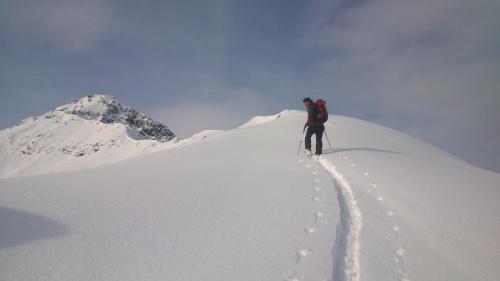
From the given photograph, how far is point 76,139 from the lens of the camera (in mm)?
135375

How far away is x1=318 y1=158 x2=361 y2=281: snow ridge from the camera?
13.8 feet

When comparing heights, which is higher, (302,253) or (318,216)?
(318,216)

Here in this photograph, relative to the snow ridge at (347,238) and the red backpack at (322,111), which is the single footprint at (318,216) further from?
the red backpack at (322,111)

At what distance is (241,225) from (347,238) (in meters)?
1.83

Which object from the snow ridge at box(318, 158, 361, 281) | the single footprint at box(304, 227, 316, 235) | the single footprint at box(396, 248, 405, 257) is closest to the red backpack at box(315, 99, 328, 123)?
the snow ridge at box(318, 158, 361, 281)

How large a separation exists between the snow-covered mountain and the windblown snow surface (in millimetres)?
82027

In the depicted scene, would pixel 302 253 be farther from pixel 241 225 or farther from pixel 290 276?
pixel 241 225

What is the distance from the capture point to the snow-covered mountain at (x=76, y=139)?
Result: 105 metres

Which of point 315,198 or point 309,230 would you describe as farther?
point 315,198

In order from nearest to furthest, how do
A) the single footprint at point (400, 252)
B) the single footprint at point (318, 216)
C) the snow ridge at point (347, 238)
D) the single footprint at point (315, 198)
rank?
1. the snow ridge at point (347, 238)
2. the single footprint at point (400, 252)
3. the single footprint at point (318, 216)
4. the single footprint at point (315, 198)

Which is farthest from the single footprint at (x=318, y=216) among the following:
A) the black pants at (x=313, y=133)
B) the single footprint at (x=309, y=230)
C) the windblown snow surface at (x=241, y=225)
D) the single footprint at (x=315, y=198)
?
the black pants at (x=313, y=133)

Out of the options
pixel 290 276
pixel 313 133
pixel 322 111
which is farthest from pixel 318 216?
pixel 322 111

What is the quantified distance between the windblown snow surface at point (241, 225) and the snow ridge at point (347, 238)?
0.02 metres

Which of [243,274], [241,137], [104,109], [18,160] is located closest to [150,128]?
[104,109]
